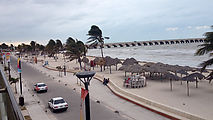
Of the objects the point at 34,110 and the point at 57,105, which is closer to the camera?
the point at 57,105

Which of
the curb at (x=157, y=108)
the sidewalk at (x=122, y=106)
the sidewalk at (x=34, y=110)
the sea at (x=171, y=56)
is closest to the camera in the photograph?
the curb at (x=157, y=108)

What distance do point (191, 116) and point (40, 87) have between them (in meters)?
15.4

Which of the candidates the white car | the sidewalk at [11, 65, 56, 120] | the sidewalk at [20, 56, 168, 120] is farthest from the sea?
the sidewalk at [11, 65, 56, 120]

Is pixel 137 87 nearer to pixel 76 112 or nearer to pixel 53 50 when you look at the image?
pixel 76 112

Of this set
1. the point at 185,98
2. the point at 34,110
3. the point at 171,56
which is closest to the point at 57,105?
the point at 34,110

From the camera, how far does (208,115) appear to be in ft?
39.2

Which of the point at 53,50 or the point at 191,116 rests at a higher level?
the point at 53,50

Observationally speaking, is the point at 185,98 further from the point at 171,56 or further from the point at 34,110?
the point at 171,56

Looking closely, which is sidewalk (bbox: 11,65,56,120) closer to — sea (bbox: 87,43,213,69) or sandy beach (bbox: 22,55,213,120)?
sandy beach (bbox: 22,55,213,120)

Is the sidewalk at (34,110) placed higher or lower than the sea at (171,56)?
lower

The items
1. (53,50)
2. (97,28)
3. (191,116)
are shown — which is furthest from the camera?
(53,50)

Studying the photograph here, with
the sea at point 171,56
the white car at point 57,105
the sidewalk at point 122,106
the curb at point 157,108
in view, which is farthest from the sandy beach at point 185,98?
the white car at point 57,105

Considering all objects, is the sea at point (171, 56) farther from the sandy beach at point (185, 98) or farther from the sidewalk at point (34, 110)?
the sidewalk at point (34, 110)

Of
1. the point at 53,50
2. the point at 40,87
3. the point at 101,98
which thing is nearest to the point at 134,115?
the point at 101,98
